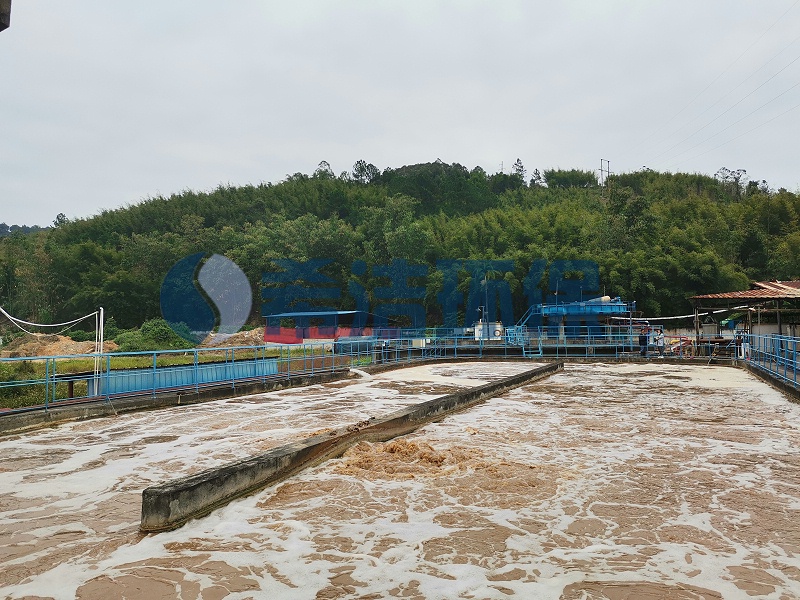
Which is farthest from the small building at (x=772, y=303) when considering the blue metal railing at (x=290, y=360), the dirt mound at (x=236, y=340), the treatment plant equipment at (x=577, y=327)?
the dirt mound at (x=236, y=340)

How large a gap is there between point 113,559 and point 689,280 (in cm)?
4138

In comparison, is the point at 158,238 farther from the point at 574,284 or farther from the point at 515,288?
the point at 574,284

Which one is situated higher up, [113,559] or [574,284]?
[574,284]

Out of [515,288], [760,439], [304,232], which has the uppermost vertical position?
[304,232]

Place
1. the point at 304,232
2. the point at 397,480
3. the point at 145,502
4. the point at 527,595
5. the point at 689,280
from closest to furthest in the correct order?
the point at 527,595
the point at 145,502
the point at 397,480
the point at 689,280
the point at 304,232

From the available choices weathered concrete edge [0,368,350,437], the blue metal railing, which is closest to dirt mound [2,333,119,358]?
the blue metal railing

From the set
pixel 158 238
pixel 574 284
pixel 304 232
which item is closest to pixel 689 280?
pixel 574 284

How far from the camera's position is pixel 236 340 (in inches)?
1594

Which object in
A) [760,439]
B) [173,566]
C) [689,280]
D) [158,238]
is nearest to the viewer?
[173,566]

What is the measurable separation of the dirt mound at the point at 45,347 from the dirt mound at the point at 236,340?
7.34 m

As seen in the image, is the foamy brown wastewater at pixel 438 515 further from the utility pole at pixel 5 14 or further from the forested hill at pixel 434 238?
the forested hill at pixel 434 238

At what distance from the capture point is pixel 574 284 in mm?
40250

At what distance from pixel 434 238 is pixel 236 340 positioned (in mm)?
20213

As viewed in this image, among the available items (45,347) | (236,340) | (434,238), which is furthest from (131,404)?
(434,238)
